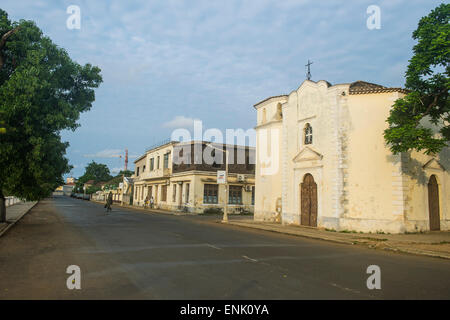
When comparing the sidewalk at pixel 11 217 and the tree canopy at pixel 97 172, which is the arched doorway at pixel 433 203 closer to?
the sidewalk at pixel 11 217

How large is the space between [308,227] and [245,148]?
22202 mm

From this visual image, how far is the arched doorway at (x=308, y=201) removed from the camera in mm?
18703

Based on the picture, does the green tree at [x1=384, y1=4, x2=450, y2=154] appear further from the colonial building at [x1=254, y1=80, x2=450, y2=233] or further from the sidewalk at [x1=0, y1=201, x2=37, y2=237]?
the sidewalk at [x1=0, y1=201, x2=37, y2=237]

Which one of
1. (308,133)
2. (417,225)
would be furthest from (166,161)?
(417,225)

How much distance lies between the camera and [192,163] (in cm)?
3562

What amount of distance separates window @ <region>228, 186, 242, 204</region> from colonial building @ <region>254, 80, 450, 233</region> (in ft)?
50.9

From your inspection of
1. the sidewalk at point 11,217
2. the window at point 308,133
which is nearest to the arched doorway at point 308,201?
the window at point 308,133

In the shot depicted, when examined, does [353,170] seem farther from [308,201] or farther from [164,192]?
[164,192]

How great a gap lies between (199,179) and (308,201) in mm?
17372

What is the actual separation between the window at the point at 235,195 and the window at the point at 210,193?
162 cm

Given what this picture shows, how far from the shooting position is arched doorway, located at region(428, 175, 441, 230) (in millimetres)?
17234

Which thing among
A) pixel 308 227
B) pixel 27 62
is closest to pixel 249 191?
pixel 308 227

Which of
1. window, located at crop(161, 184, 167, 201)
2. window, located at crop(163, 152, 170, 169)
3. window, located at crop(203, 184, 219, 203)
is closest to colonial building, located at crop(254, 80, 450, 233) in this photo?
window, located at crop(203, 184, 219, 203)
